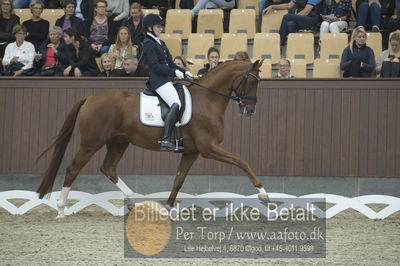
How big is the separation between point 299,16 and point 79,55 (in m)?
3.61

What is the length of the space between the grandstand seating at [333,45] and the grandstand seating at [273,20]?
46.3 inches

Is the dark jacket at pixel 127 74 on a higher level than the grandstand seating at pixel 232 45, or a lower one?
lower

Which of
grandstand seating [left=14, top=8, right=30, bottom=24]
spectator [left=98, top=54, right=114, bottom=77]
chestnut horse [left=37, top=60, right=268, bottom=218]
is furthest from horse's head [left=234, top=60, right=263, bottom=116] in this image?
grandstand seating [left=14, top=8, right=30, bottom=24]

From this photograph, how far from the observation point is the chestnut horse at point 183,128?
401 inches

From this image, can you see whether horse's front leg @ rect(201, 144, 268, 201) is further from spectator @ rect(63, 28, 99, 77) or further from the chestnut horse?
spectator @ rect(63, 28, 99, 77)

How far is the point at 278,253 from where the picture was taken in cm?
787

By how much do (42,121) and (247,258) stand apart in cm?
557

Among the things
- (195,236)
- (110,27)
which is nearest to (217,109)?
(195,236)

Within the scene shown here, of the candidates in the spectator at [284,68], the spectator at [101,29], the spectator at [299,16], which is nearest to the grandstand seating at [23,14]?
the spectator at [101,29]

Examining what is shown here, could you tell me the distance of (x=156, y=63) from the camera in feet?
33.4

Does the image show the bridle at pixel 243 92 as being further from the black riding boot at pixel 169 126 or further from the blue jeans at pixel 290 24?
the blue jeans at pixel 290 24

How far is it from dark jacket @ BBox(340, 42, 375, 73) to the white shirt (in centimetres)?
470

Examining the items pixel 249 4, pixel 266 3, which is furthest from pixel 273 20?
pixel 249 4

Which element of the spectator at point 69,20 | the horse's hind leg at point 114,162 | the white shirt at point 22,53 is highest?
the spectator at point 69,20
